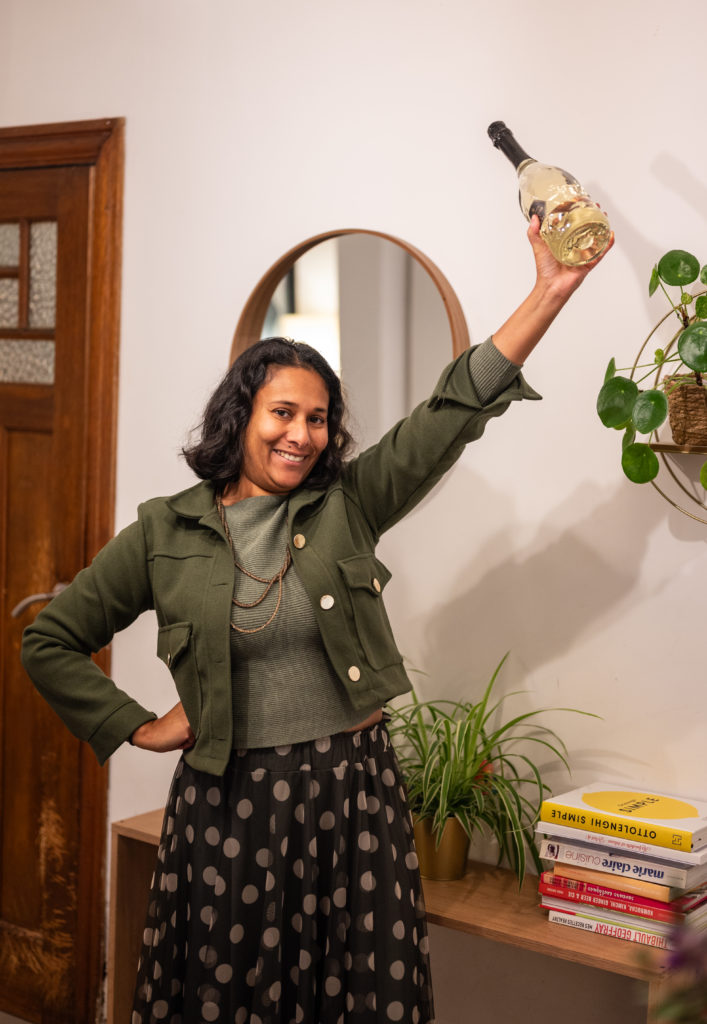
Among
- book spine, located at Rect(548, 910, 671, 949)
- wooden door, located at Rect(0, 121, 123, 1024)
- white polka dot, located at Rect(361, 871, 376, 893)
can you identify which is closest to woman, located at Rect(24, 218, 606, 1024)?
white polka dot, located at Rect(361, 871, 376, 893)

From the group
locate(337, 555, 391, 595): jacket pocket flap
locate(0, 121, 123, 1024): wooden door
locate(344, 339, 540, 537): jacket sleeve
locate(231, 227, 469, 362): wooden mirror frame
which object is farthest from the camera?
locate(0, 121, 123, 1024): wooden door

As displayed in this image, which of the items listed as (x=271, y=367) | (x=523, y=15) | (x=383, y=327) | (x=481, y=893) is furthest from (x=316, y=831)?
(x=523, y=15)

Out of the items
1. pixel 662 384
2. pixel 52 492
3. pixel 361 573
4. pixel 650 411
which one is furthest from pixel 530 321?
pixel 52 492

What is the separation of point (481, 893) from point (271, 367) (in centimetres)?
103

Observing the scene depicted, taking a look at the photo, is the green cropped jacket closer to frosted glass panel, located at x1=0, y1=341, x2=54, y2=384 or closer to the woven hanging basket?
the woven hanging basket

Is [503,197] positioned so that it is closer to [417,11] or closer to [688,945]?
[417,11]

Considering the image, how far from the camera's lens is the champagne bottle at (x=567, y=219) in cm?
143

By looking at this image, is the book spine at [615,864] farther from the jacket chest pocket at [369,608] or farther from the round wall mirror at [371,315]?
the round wall mirror at [371,315]

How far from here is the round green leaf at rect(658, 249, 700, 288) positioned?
163 cm

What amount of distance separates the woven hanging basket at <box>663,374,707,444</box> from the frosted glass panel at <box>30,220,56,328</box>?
169 cm

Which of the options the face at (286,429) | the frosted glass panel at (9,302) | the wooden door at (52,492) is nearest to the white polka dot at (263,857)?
the face at (286,429)

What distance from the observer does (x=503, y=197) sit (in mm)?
2020

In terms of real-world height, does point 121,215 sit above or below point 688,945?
above

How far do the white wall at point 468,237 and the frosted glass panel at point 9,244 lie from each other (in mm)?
388
